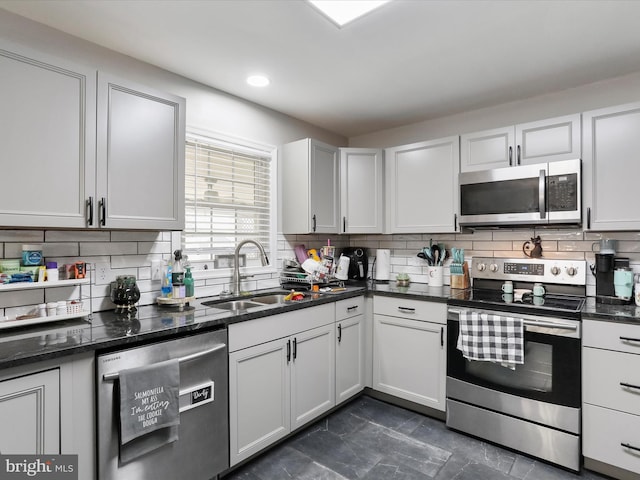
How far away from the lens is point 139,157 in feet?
6.26

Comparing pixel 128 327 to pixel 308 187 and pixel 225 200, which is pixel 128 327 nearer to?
pixel 225 200

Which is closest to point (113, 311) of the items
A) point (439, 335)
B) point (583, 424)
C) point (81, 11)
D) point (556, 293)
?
point (81, 11)

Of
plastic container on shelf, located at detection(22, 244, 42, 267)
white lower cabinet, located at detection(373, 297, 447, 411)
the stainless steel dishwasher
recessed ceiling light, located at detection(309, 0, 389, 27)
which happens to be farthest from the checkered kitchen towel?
plastic container on shelf, located at detection(22, 244, 42, 267)

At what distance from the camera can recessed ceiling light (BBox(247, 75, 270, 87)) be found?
2.44 m

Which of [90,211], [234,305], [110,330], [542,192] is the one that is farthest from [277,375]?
[542,192]

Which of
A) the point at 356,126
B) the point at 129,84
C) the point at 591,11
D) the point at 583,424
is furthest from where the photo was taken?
the point at 356,126

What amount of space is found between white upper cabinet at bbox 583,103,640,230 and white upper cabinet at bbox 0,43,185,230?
2553mm

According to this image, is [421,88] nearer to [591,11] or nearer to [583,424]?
[591,11]

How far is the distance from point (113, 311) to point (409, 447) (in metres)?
1.98

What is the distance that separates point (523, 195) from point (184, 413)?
2494 mm

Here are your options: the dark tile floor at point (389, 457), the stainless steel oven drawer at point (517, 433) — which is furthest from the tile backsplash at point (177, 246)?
the dark tile floor at point (389, 457)

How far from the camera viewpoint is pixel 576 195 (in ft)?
7.68

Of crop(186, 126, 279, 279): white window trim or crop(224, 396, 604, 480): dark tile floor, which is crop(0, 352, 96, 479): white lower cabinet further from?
crop(186, 126, 279, 279): white window trim

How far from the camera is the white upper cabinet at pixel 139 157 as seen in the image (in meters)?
1.78
